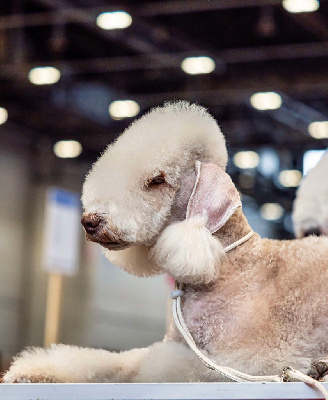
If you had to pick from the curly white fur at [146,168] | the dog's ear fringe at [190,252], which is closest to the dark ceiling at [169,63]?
the curly white fur at [146,168]

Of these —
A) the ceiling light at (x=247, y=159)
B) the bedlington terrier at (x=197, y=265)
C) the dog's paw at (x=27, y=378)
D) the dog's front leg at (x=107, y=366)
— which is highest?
the ceiling light at (x=247, y=159)

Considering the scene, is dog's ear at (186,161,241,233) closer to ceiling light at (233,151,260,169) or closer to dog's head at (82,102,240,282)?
dog's head at (82,102,240,282)

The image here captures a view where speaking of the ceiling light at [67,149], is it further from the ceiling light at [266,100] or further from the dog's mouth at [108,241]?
the dog's mouth at [108,241]

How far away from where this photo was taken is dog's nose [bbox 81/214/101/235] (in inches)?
36.0

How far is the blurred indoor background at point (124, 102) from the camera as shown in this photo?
332 centimetres

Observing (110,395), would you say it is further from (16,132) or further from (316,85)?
(16,132)

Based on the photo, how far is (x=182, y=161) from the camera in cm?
98

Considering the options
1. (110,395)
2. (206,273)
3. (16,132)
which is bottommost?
(110,395)

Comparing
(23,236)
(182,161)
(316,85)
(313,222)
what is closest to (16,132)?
(23,236)

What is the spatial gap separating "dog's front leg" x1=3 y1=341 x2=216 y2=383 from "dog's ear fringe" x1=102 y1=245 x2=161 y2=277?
0.11 m

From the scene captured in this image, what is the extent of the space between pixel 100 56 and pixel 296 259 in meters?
2.99

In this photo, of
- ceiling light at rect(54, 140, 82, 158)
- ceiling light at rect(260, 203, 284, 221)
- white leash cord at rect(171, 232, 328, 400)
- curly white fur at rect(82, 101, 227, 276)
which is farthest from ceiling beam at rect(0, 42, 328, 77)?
white leash cord at rect(171, 232, 328, 400)

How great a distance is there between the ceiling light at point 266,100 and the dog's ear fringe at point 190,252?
3180mm

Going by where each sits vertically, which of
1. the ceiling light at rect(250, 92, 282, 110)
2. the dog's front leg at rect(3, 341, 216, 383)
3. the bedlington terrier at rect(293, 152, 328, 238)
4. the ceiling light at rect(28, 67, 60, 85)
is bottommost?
the dog's front leg at rect(3, 341, 216, 383)
